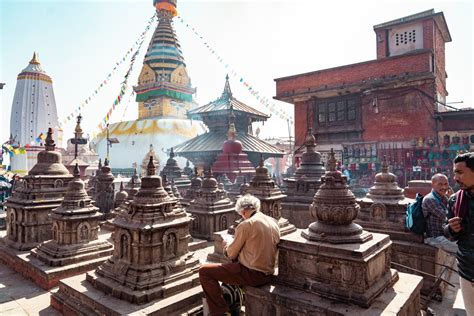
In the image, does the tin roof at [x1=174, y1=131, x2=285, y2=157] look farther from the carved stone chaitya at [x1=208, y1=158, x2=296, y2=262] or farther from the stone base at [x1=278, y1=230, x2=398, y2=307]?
the stone base at [x1=278, y1=230, x2=398, y2=307]

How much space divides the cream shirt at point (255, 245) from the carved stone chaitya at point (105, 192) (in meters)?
8.04

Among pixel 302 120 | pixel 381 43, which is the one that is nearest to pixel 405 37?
pixel 381 43

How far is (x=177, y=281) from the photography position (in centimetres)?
413

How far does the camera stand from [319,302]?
2.92 metres

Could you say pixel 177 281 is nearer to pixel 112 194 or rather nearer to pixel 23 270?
pixel 23 270

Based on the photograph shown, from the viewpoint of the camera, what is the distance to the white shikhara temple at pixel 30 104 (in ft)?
121

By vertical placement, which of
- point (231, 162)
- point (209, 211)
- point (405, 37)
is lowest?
point (209, 211)

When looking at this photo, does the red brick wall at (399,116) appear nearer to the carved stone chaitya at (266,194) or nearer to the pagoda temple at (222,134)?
the pagoda temple at (222,134)

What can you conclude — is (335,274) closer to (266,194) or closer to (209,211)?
→ (266,194)

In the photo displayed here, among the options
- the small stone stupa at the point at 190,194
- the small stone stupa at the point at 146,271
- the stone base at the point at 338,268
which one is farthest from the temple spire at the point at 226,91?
the stone base at the point at 338,268

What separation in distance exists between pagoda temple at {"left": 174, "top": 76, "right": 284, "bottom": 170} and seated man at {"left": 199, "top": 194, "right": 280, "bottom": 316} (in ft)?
54.0

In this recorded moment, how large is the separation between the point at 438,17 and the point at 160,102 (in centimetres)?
3126

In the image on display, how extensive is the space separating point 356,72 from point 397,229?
12613mm

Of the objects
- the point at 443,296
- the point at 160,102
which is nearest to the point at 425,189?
the point at 443,296
